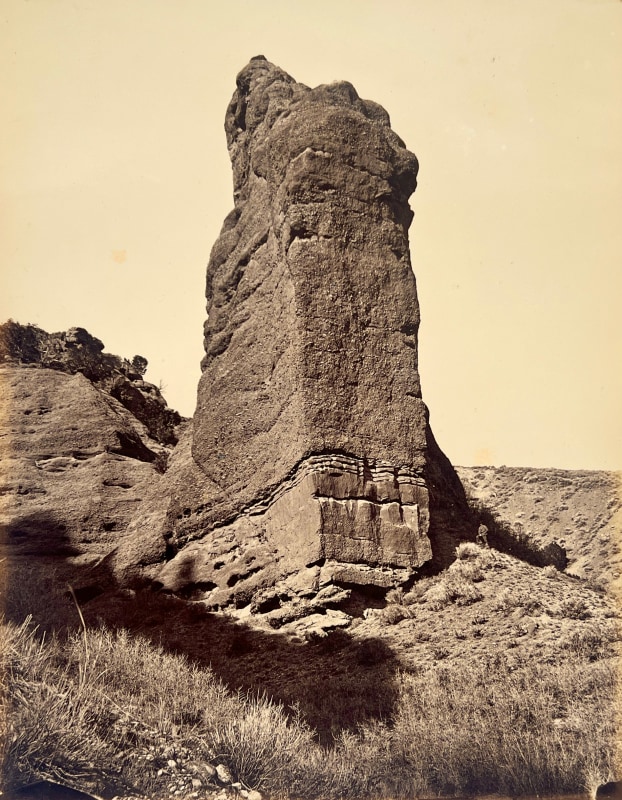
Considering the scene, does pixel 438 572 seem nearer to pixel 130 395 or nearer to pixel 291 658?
pixel 291 658

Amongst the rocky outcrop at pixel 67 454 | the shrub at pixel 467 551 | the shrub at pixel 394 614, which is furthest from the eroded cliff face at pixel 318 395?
the rocky outcrop at pixel 67 454

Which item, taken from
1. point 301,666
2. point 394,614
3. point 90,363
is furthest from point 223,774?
point 90,363

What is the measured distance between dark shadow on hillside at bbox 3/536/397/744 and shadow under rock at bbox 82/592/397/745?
0.04ft

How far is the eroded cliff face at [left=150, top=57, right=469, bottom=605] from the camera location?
47.2ft

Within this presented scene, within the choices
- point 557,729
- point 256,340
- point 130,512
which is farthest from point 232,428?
point 557,729

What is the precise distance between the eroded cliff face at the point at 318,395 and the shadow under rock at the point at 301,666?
76 centimetres

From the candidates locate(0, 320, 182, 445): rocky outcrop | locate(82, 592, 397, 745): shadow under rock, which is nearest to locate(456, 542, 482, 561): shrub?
locate(82, 592, 397, 745): shadow under rock

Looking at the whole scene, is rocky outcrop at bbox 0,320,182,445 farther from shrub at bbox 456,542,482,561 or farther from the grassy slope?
shrub at bbox 456,542,482,561

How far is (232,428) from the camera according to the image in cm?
1706

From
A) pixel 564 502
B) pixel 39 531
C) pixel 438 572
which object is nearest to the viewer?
pixel 438 572

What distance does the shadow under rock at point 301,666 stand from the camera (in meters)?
12.4

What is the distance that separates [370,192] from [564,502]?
14.1 meters

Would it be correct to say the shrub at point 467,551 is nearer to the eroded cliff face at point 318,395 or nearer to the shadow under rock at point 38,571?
the eroded cliff face at point 318,395

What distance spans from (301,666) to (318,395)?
388 centimetres
